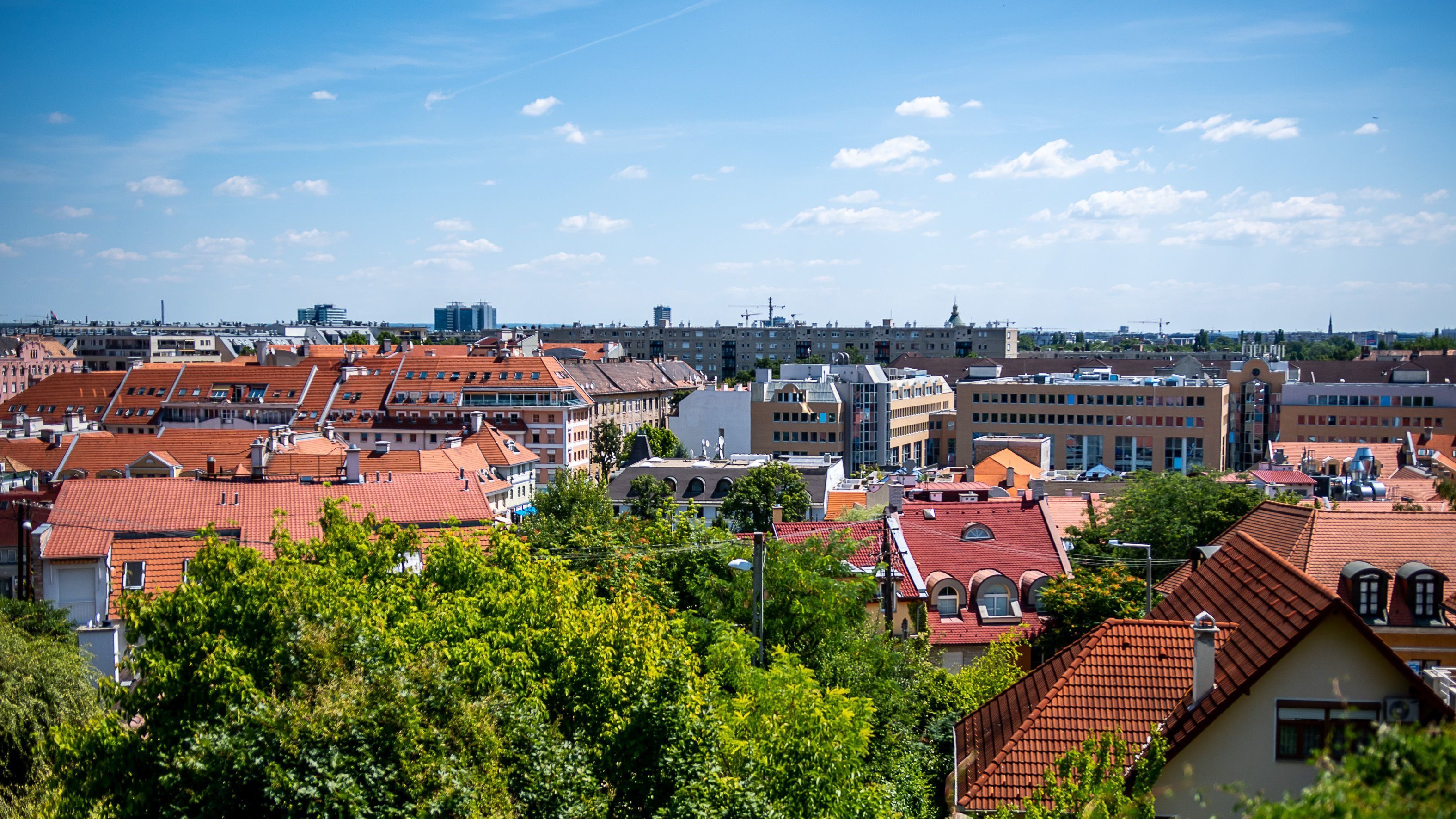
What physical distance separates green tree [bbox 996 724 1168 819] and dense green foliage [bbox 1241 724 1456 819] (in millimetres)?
5772

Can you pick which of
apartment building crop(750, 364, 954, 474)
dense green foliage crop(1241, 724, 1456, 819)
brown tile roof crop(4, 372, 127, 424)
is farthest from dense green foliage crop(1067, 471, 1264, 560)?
brown tile roof crop(4, 372, 127, 424)

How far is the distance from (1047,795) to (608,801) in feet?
17.7

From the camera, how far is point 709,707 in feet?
50.7

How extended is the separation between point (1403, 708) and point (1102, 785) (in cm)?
488

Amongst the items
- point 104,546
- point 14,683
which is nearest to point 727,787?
point 14,683

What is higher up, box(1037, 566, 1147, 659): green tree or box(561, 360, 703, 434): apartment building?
box(561, 360, 703, 434): apartment building

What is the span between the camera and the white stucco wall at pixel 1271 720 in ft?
50.2

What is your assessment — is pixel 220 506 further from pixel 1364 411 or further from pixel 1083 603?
pixel 1364 411

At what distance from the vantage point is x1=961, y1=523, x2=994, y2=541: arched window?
1665 inches

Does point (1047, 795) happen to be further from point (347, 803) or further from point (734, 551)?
point (734, 551)

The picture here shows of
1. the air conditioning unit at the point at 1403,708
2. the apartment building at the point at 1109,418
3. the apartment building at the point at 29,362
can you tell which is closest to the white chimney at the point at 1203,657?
the air conditioning unit at the point at 1403,708

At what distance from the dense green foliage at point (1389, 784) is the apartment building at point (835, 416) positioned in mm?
104911

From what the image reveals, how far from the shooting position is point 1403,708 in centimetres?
1507

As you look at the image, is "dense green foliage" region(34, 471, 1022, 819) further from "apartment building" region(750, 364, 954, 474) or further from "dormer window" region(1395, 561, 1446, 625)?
"apartment building" region(750, 364, 954, 474)
